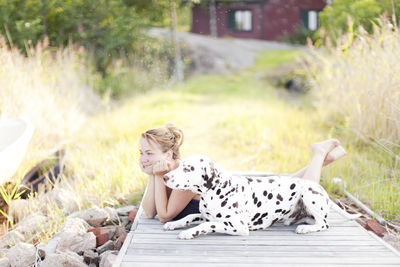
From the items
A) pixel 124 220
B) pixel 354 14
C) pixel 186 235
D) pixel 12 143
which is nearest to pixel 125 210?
pixel 124 220

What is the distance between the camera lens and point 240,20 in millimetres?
25172

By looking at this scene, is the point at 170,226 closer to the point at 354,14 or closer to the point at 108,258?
the point at 108,258

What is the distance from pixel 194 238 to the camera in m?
2.68

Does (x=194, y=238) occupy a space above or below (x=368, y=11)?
below

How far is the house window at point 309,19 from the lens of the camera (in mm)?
24750

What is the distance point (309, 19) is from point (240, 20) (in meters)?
3.95

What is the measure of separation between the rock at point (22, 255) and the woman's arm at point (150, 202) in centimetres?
89

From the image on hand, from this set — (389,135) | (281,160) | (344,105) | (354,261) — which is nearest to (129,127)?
(281,160)

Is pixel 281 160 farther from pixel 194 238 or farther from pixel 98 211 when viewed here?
pixel 194 238

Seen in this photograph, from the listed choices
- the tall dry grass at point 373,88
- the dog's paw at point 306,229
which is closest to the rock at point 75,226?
the dog's paw at point 306,229

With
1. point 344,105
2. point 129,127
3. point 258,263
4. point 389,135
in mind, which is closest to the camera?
point 258,263

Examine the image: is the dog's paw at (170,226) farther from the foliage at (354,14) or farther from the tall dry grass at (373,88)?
the foliage at (354,14)

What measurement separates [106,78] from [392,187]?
881cm

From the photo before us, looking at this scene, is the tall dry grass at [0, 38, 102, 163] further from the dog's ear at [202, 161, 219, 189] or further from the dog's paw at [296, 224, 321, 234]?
the dog's paw at [296, 224, 321, 234]
